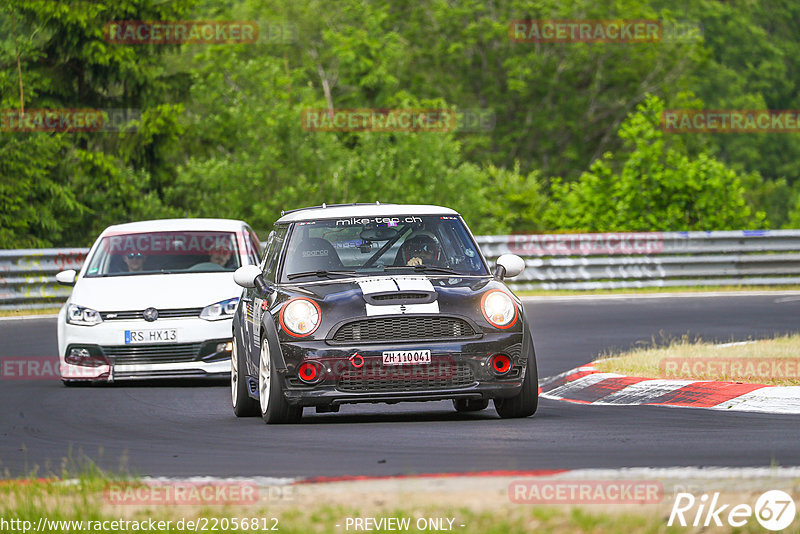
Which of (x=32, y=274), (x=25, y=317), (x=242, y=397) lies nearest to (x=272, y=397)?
(x=242, y=397)

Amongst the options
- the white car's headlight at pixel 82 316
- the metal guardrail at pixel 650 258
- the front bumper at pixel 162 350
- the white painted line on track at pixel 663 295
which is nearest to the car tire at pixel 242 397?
the front bumper at pixel 162 350

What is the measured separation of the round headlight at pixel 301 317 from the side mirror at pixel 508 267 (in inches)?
65.1

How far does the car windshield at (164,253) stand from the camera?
1568 centimetres

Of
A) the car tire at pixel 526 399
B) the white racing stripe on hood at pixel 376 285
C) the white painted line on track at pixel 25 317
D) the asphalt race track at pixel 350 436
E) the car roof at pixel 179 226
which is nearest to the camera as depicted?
the asphalt race track at pixel 350 436

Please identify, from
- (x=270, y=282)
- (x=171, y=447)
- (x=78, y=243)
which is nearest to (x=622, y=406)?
(x=270, y=282)

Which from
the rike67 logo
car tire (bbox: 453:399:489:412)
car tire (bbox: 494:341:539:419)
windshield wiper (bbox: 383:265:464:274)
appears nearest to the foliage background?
car tire (bbox: 453:399:489:412)

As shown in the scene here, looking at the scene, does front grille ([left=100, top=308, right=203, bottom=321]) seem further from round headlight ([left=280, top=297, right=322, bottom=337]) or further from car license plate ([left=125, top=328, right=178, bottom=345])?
round headlight ([left=280, top=297, right=322, bottom=337])

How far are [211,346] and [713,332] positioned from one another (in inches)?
301

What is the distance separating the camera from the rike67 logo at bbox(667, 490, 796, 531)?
5.79 metres

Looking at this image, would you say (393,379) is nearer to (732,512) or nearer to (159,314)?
(732,512)

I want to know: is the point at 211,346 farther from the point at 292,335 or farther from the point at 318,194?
the point at 318,194

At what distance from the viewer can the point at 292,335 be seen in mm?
10367

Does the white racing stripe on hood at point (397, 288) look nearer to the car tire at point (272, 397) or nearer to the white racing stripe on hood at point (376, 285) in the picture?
the white racing stripe on hood at point (376, 285)

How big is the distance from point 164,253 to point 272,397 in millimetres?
5641
